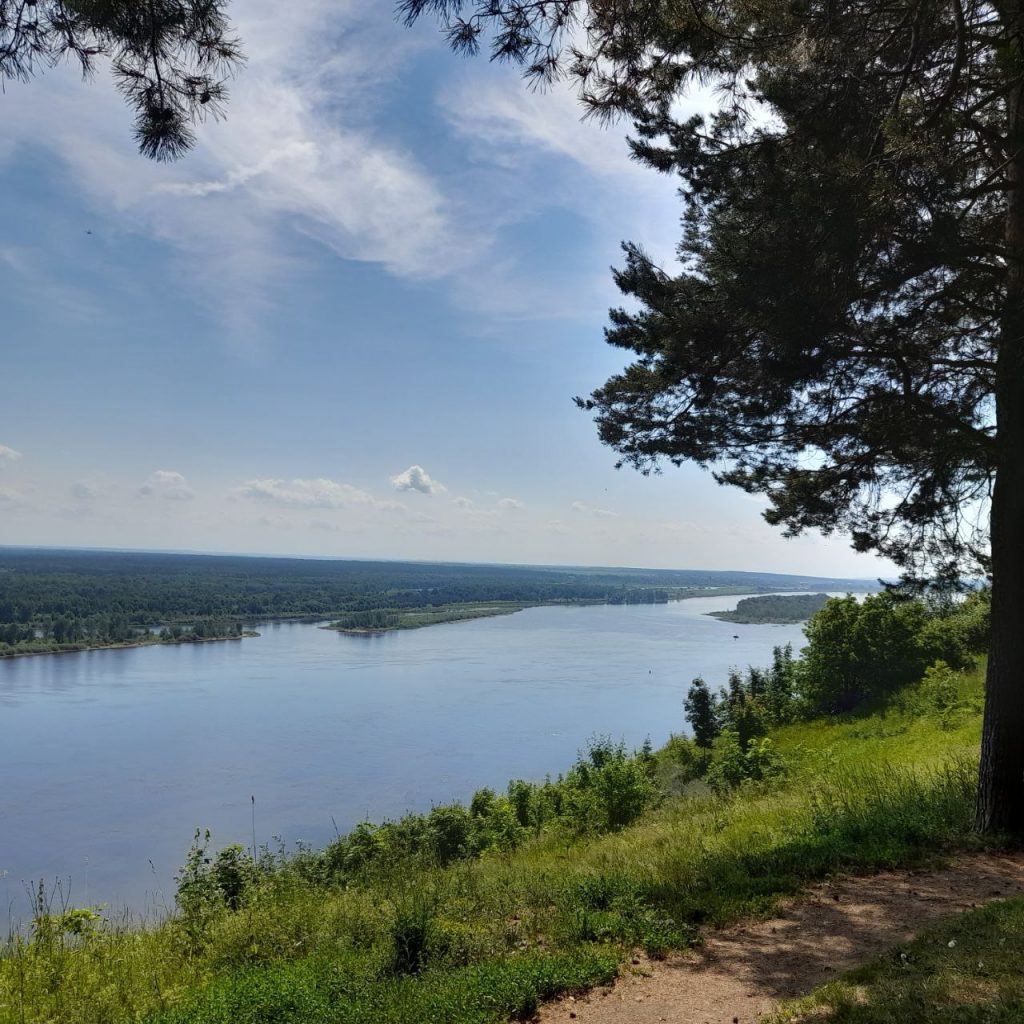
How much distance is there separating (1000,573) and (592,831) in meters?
7.78

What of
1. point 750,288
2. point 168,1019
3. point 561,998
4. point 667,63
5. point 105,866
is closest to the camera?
point 168,1019

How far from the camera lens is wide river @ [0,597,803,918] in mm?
27281

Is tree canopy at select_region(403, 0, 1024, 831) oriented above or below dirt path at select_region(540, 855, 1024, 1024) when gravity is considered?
above

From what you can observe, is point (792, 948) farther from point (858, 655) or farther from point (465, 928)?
point (858, 655)

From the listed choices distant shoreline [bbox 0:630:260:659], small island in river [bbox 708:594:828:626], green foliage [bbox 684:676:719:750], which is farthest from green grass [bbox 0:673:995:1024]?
small island in river [bbox 708:594:828:626]

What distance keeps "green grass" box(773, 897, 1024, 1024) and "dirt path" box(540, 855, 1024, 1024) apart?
0.92ft

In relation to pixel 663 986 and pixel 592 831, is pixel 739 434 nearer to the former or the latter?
pixel 663 986

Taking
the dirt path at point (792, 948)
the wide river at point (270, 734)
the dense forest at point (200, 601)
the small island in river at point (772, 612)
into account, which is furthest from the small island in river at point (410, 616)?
the dirt path at point (792, 948)

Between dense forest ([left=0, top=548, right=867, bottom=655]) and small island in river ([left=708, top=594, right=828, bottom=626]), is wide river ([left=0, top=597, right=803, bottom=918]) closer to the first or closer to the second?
dense forest ([left=0, top=548, right=867, bottom=655])

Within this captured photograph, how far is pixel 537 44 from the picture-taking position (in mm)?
4387

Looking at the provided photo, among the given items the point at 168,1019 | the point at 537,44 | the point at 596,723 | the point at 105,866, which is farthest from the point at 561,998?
the point at 596,723

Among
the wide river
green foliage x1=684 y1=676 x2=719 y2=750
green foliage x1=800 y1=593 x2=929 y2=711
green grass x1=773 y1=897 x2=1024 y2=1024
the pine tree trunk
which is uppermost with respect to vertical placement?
the pine tree trunk

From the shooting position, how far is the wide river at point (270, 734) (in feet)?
89.5

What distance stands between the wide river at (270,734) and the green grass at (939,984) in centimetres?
819
